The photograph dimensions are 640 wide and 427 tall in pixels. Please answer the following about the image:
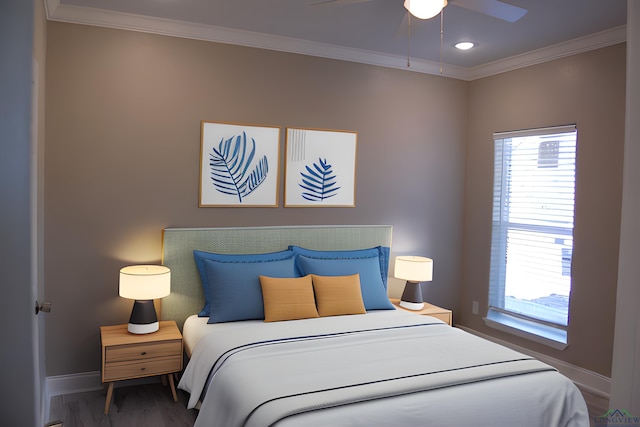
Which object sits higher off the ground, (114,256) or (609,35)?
(609,35)

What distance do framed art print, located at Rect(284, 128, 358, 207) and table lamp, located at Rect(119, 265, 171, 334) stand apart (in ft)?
4.03

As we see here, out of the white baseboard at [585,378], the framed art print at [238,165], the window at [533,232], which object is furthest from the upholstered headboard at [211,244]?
the white baseboard at [585,378]

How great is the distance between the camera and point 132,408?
319 cm

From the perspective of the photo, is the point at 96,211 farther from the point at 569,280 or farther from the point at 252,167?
the point at 569,280

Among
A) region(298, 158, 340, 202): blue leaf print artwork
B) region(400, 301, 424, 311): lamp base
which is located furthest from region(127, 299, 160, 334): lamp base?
region(400, 301, 424, 311): lamp base

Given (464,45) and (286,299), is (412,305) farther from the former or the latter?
(464,45)

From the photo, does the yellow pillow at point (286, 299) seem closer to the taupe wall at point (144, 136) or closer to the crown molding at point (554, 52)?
the taupe wall at point (144, 136)

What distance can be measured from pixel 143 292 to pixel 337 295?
1346 millimetres

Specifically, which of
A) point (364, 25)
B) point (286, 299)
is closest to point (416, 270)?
point (286, 299)

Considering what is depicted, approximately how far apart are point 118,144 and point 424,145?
2.70 metres

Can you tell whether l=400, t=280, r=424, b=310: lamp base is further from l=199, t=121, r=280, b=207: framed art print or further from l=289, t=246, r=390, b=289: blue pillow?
l=199, t=121, r=280, b=207: framed art print

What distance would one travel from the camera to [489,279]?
179 inches

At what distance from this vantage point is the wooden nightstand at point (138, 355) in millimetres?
3062

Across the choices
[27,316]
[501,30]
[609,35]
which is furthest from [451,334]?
[27,316]
